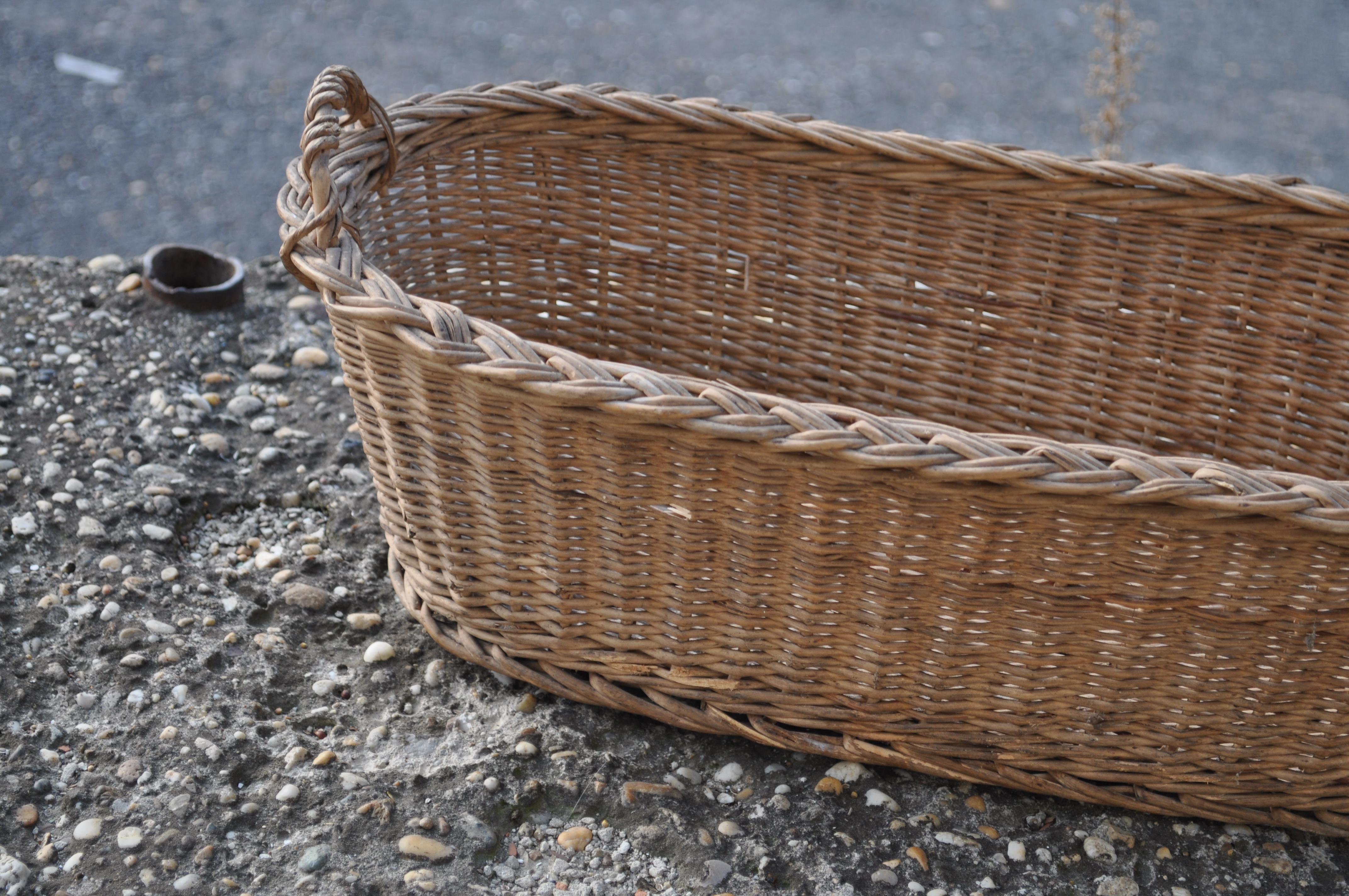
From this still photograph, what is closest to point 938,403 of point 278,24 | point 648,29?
point 648,29

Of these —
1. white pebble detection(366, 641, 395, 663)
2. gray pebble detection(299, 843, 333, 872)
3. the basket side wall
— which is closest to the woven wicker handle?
the basket side wall

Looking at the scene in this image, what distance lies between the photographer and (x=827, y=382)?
207cm

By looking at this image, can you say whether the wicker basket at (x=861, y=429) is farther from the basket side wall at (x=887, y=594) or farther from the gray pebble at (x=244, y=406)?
the gray pebble at (x=244, y=406)

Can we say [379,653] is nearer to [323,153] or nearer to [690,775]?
[690,775]

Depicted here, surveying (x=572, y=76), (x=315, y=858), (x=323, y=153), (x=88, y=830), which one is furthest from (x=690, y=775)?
(x=572, y=76)

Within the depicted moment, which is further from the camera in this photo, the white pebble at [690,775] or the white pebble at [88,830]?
the white pebble at [690,775]

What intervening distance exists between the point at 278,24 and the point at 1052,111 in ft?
9.21

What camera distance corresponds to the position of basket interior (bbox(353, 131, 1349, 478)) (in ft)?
6.11

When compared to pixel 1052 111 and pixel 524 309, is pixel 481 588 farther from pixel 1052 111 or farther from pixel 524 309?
pixel 1052 111

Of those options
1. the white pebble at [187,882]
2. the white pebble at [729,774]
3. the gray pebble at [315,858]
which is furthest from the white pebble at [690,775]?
the white pebble at [187,882]

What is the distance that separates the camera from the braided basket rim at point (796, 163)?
1.14m

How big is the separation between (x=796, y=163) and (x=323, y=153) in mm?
775

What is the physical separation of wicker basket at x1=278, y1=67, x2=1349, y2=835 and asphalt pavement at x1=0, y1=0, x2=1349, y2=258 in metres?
1.64

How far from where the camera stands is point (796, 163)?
190 centimetres
